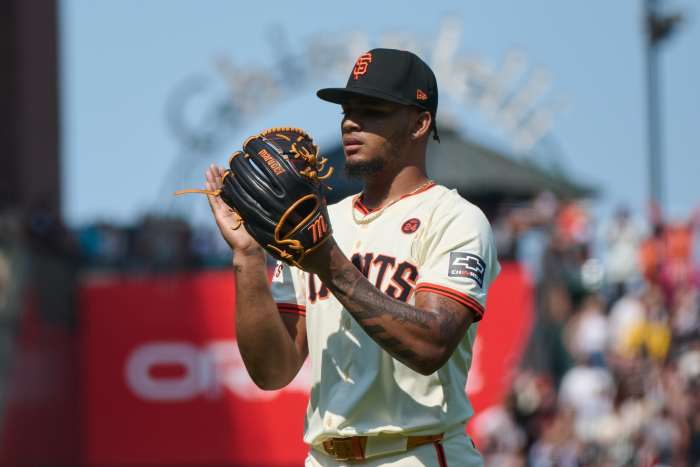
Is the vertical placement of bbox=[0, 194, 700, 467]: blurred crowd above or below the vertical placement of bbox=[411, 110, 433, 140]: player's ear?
below

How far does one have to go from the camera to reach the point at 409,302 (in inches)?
158

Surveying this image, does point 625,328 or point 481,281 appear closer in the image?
point 481,281

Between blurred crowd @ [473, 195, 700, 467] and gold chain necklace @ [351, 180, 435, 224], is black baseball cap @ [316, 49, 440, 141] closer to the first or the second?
gold chain necklace @ [351, 180, 435, 224]

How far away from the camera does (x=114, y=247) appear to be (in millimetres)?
17891

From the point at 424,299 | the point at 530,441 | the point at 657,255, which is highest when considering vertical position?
the point at 424,299

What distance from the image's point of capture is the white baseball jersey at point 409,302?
12.9 feet

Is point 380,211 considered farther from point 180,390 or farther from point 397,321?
point 180,390

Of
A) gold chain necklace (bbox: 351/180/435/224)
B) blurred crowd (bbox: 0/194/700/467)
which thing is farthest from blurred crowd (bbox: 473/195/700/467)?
gold chain necklace (bbox: 351/180/435/224)

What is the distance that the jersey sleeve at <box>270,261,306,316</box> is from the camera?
4312mm

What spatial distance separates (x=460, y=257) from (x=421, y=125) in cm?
55

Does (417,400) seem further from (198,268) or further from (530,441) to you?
(198,268)

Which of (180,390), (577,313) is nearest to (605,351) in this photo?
(577,313)

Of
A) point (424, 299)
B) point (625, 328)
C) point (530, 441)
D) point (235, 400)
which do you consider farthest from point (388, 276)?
point (235, 400)

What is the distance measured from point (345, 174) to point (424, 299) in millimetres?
568
